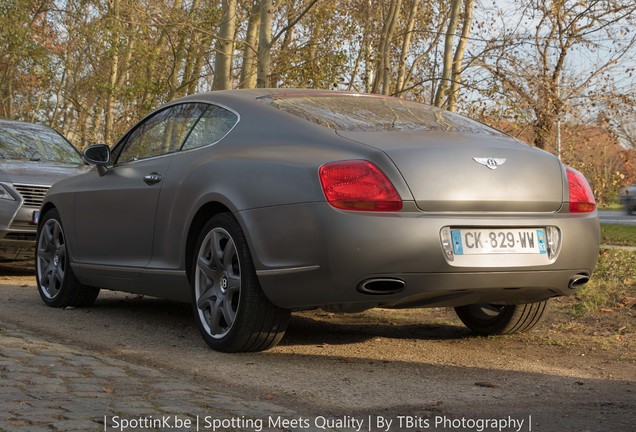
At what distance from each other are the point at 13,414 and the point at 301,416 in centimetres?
113

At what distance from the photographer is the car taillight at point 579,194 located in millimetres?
5594

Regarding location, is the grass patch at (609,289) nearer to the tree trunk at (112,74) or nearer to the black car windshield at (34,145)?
the black car windshield at (34,145)

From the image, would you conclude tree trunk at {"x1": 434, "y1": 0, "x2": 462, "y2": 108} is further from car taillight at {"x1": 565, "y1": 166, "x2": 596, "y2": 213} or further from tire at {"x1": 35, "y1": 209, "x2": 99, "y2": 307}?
car taillight at {"x1": 565, "y1": 166, "x2": 596, "y2": 213}

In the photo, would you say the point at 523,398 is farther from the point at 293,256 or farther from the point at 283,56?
the point at 283,56

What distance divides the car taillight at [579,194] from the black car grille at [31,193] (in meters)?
6.38

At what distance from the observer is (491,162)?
530 centimetres

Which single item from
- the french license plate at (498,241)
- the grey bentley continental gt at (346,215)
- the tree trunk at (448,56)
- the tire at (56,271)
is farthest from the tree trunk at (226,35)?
the french license plate at (498,241)

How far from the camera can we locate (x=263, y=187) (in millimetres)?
5391

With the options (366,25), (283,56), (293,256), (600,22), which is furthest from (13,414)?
(366,25)

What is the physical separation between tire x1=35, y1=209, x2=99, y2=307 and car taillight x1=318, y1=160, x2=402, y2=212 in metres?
3.39

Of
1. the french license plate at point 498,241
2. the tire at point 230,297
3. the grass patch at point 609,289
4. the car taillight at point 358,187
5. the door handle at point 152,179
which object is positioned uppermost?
the car taillight at point 358,187

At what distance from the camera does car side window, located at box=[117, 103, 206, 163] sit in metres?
6.58

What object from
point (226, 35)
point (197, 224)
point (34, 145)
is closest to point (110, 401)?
point (197, 224)

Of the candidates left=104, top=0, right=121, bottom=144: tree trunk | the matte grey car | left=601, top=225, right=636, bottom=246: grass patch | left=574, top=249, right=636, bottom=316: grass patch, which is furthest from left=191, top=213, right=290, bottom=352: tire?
left=104, top=0, right=121, bottom=144: tree trunk
